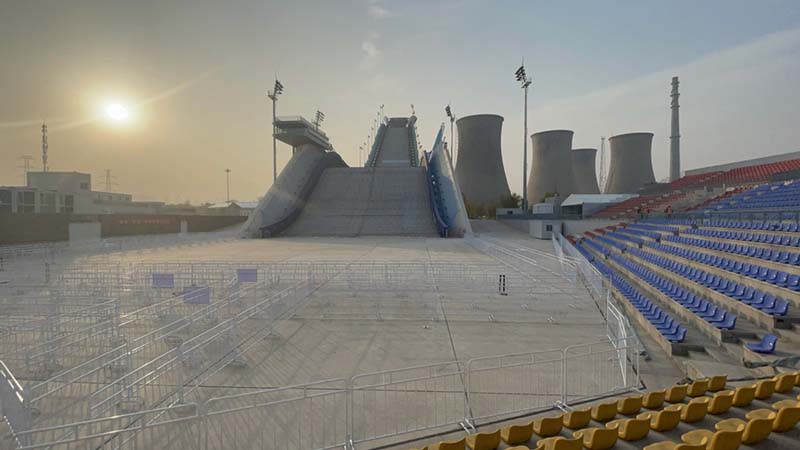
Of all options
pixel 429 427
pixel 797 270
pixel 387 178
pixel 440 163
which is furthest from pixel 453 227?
pixel 429 427

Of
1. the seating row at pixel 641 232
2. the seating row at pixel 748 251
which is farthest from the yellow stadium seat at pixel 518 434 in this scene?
the seating row at pixel 641 232

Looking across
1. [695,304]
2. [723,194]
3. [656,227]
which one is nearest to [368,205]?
[656,227]

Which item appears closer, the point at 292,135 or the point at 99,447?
the point at 99,447

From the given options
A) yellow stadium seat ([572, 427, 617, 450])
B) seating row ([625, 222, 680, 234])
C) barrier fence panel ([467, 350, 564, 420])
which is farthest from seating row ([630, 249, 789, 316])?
yellow stadium seat ([572, 427, 617, 450])

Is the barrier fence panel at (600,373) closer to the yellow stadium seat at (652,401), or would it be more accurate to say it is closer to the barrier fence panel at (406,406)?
the yellow stadium seat at (652,401)

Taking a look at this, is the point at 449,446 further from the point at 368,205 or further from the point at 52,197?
the point at 52,197

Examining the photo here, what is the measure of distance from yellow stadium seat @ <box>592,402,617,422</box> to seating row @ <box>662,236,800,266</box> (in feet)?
32.8

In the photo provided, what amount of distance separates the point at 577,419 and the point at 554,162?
2446 inches

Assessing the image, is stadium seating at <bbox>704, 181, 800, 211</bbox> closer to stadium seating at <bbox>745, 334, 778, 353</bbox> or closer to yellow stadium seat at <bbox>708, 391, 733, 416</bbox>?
stadium seating at <bbox>745, 334, 778, 353</bbox>

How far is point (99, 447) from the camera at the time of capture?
4.91m

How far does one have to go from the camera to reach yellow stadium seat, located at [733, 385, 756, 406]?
18.1 ft

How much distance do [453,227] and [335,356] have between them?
103 ft

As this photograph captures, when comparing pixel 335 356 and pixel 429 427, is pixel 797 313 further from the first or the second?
pixel 335 356

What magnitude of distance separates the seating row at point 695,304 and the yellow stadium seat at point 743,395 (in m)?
3.54
